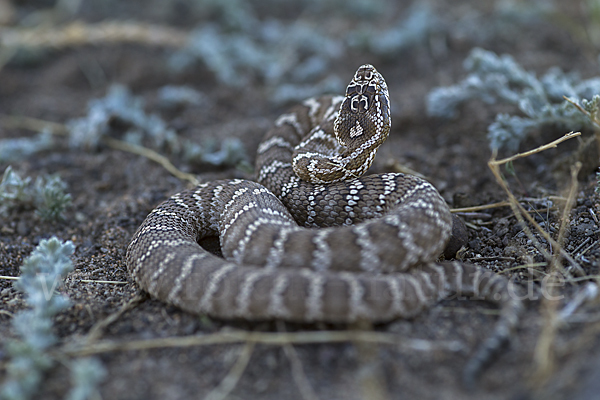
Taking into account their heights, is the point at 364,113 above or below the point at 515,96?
below

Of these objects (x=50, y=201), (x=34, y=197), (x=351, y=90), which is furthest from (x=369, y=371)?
(x=34, y=197)

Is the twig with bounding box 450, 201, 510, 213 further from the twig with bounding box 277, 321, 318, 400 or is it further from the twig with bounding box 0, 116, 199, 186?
the twig with bounding box 0, 116, 199, 186

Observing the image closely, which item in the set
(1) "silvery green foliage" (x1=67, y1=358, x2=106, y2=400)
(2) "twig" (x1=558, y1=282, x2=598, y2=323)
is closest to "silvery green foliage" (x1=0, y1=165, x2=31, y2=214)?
(1) "silvery green foliage" (x1=67, y1=358, x2=106, y2=400)

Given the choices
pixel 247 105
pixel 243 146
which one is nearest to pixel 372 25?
pixel 247 105

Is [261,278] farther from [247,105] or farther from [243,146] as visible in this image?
[247,105]

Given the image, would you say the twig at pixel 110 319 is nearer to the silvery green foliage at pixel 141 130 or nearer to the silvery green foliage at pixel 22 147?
the silvery green foliage at pixel 141 130

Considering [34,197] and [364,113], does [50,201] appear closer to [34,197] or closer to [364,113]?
[34,197]

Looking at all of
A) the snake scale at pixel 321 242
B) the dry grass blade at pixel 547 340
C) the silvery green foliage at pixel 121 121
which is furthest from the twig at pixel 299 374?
the silvery green foliage at pixel 121 121
